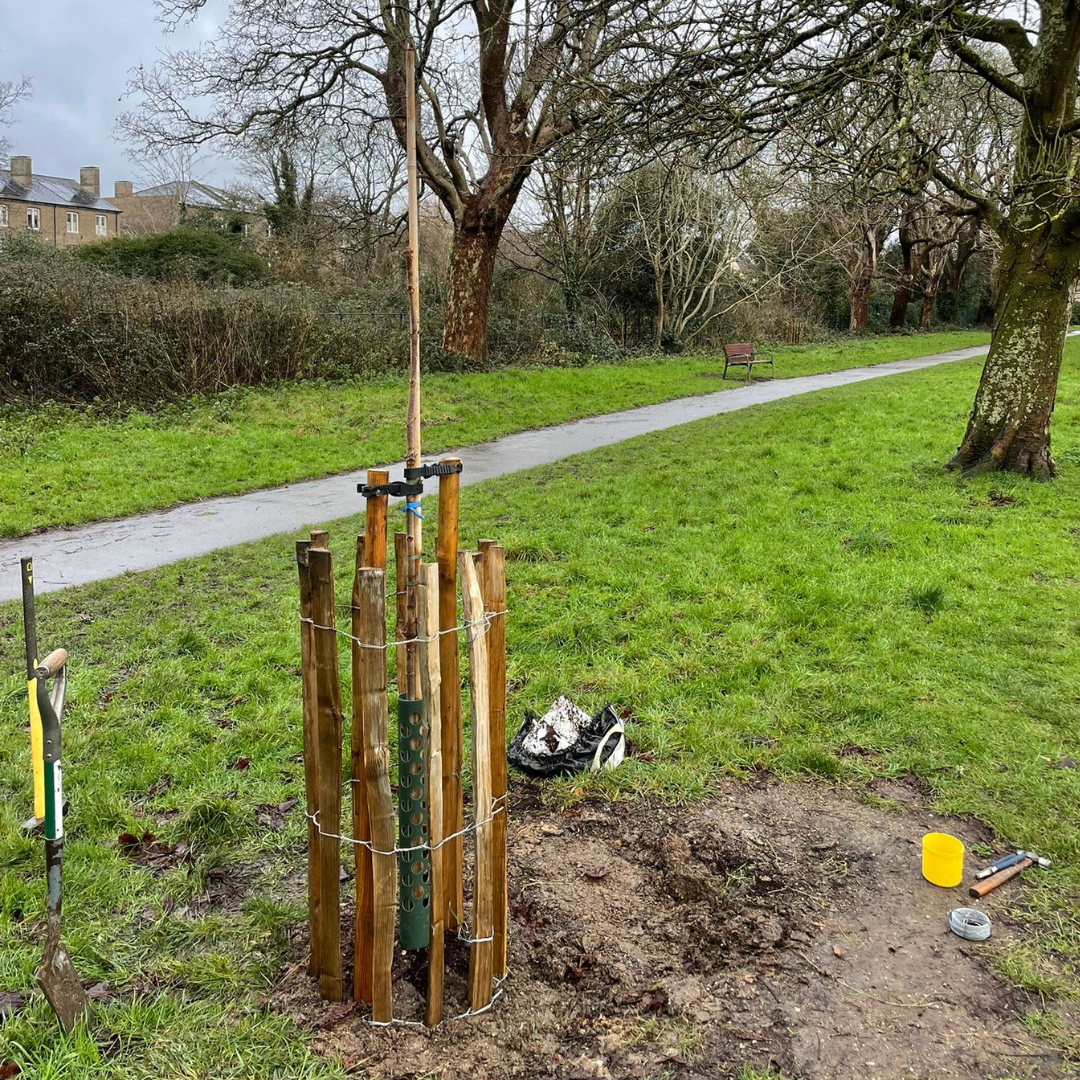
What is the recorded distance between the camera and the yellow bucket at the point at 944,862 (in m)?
3.03

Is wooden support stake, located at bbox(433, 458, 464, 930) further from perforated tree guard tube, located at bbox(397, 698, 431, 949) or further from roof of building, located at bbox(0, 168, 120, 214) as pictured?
roof of building, located at bbox(0, 168, 120, 214)

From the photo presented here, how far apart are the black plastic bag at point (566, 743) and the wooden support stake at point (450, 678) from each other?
1.20 m

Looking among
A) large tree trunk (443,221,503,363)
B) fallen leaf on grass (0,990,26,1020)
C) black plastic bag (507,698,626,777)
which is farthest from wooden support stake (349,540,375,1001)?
large tree trunk (443,221,503,363)

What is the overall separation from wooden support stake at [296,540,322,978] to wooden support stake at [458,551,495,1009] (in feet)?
1.49

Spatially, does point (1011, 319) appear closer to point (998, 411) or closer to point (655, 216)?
point (998, 411)

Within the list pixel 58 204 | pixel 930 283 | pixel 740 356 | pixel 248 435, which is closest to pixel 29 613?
pixel 248 435

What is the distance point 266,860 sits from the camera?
10.5 feet

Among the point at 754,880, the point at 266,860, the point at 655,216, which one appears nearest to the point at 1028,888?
the point at 754,880

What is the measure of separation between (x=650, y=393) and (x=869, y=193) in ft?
31.8

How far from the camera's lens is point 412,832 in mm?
2441

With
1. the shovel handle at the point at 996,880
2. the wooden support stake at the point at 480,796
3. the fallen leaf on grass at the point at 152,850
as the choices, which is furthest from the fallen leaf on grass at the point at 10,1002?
the shovel handle at the point at 996,880

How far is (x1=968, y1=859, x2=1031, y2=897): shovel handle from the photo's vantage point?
9.80 feet

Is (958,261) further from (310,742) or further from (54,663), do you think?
(54,663)

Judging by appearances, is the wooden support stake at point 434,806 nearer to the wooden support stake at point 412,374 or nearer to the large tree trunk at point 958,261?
the wooden support stake at point 412,374
